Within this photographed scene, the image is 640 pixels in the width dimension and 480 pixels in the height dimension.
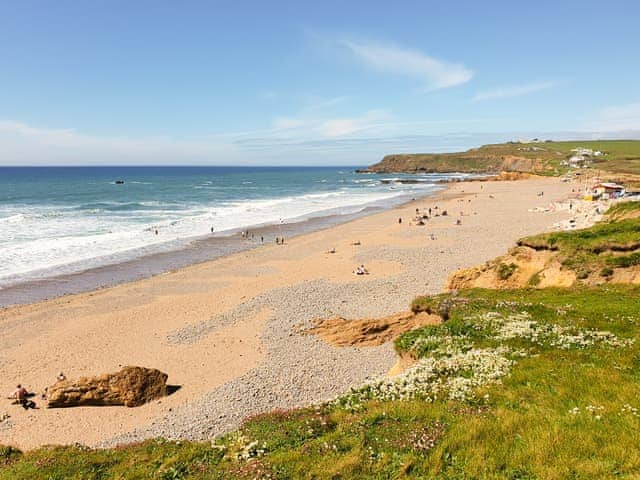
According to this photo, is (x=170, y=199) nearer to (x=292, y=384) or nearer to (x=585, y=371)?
(x=292, y=384)

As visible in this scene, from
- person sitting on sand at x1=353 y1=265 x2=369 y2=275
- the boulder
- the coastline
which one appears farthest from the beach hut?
the boulder

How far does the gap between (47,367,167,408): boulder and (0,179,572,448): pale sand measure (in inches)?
11.4

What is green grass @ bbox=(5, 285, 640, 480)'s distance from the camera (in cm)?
699

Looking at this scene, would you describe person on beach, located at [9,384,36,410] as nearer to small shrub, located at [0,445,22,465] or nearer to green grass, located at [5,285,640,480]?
small shrub, located at [0,445,22,465]

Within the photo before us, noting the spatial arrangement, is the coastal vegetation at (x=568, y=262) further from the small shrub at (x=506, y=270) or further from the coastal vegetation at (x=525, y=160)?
the coastal vegetation at (x=525, y=160)

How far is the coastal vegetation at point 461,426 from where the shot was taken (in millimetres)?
7105

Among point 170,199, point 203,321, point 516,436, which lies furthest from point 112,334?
point 170,199

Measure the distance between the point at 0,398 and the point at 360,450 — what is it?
14.9m

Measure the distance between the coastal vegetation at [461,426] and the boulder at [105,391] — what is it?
5.37 metres

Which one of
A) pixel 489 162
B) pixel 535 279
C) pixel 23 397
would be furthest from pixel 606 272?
pixel 489 162

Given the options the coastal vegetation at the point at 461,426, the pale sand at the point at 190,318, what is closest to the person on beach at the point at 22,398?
the pale sand at the point at 190,318

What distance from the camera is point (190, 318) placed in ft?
76.9

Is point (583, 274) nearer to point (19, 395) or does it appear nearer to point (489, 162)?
point (19, 395)

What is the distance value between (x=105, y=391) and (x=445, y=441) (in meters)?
12.3
